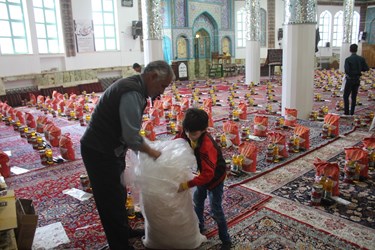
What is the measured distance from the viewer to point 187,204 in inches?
90.2

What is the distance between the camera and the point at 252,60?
12.5 m

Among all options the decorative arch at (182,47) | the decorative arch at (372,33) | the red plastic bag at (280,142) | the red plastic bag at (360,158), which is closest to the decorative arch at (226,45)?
the decorative arch at (182,47)

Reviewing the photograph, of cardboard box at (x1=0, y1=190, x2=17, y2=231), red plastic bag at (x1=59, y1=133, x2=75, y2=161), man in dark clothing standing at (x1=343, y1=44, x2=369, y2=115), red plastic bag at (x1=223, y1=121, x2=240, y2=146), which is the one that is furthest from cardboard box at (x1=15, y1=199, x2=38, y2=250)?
man in dark clothing standing at (x1=343, y1=44, x2=369, y2=115)

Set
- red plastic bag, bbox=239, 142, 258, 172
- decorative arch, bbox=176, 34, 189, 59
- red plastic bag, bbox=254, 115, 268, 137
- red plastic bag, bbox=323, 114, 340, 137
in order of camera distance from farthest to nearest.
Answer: decorative arch, bbox=176, 34, 189, 59, red plastic bag, bbox=254, 115, 268, 137, red plastic bag, bbox=323, 114, 340, 137, red plastic bag, bbox=239, 142, 258, 172

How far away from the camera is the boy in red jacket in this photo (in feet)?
7.02

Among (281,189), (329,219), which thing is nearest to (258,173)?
(281,189)

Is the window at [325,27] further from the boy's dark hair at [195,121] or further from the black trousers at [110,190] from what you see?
the black trousers at [110,190]

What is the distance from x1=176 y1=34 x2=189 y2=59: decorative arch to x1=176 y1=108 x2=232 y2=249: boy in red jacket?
14.1 metres

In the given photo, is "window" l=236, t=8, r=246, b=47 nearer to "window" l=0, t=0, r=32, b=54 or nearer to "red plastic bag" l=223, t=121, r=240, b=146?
"window" l=0, t=0, r=32, b=54

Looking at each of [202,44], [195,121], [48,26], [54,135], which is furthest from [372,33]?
[195,121]

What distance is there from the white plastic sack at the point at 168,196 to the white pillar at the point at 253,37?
10.8m

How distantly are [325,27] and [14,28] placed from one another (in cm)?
1742

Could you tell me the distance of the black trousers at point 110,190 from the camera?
2.10 meters

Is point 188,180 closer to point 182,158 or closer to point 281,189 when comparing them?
point 182,158
